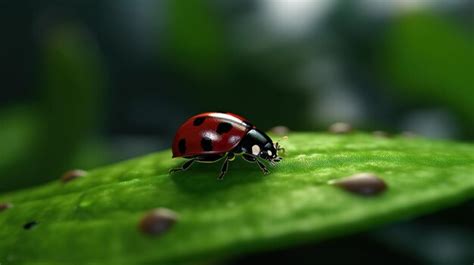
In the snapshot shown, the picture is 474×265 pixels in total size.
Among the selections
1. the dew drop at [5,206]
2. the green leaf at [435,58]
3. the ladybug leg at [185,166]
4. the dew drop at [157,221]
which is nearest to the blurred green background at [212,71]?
the green leaf at [435,58]

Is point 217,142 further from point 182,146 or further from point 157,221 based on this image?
point 157,221

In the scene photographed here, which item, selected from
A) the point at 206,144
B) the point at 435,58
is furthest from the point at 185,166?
the point at 435,58

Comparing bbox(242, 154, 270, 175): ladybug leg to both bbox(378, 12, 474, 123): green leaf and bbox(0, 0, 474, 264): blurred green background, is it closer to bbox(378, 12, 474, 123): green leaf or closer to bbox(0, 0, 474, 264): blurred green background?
bbox(0, 0, 474, 264): blurred green background

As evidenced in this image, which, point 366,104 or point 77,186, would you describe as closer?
point 77,186

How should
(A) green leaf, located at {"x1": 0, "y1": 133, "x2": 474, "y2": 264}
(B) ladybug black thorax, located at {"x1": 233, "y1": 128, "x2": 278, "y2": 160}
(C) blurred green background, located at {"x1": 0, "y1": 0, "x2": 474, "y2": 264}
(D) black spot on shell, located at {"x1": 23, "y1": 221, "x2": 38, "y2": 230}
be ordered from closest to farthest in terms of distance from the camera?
(A) green leaf, located at {"x1": 0, "y1": 133, "x2": 474, "y2": 264} → (D) black spot on shell, located at {"x1": 23, "y1": 221, "x2": 38, "y2": 230} → (B) ladybug black thorax, located at {"x1": 233, "y1": 128, "x2": 278, "y2": 160} → (C) blurred green background, located at {"x1": 0, "y1": 0, "x2": 474, "y2": 264}

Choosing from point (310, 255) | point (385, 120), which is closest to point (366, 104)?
point (385, 120)

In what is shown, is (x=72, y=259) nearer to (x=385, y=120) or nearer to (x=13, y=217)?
(x=13, y=217)

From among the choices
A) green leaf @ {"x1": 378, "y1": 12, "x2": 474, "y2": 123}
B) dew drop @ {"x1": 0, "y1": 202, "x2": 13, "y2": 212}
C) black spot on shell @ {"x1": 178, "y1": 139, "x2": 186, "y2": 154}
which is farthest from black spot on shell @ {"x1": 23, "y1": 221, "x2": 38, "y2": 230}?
green leaf @ {"x1": 378, "y1": 12, "x2": 474, "y2": 123}

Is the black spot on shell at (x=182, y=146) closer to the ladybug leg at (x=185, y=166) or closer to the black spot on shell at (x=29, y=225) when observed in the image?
the ladybug leg at (x=185, y=166)
